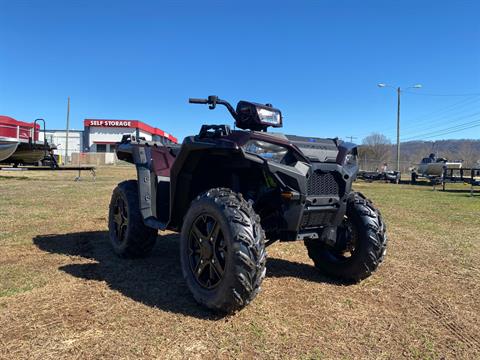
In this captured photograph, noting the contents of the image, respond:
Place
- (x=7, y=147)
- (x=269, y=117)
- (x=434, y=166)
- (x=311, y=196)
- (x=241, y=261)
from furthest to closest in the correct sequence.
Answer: (x=434, y=166) < (x=7, y=147) < (x=269, y=117) < (x=311, y=196) < (x=241, y=261)

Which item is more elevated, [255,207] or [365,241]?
[255,207]

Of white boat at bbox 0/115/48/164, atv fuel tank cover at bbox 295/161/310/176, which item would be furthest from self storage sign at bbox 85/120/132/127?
atv fuel tank cover at bbox 295/161/310/176

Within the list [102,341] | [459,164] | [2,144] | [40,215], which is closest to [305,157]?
[102,341]

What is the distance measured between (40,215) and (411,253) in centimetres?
668

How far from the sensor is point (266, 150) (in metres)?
3.27

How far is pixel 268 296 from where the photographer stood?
11.8 feet

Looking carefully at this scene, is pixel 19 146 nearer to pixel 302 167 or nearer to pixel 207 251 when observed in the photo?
pixel 207 251

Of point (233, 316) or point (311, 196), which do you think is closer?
point (233, 316)

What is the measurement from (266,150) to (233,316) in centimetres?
131

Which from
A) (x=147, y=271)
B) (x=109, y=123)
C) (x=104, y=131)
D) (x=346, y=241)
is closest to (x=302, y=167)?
(x=346, y=241)

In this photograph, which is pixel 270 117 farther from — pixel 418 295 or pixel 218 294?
pixel 418 295

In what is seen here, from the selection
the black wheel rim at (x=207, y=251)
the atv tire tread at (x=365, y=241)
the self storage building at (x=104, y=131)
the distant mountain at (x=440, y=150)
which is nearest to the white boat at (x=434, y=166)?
the atv tire tread at (x=365, y=241)

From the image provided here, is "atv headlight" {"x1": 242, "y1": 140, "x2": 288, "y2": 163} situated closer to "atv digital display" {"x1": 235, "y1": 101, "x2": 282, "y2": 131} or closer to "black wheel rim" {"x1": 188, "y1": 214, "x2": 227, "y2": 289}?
"atv digital display" {"x1": 235, "y1": 101, "x2": 282, "y2": 131}

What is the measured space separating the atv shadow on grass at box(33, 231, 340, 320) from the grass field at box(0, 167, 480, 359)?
0.01 m
